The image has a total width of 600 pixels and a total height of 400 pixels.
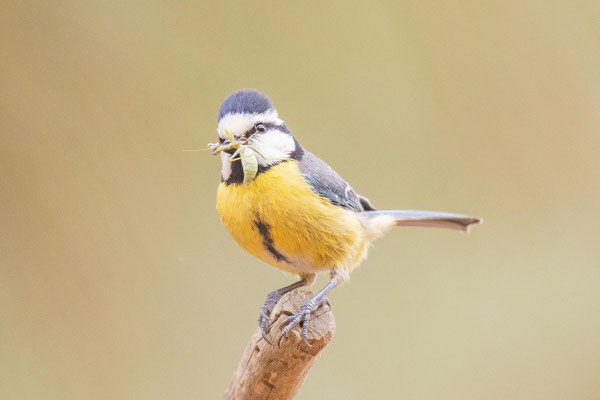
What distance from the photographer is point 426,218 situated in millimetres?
1939

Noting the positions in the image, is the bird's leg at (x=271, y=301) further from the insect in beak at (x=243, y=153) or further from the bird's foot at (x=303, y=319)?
the insect in beak at (x=243, y=153)

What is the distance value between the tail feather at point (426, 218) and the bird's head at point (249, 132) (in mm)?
399

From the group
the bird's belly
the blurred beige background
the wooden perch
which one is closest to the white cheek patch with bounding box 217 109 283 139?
the bird's belly

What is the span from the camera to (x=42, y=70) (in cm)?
234

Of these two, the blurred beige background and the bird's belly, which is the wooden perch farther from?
the blurred beige background

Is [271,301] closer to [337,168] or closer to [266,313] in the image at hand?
[266,313]

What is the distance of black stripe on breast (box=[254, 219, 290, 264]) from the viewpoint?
157 centimetres

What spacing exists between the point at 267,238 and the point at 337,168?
3.89 ft

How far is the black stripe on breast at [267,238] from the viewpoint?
1.57 metres

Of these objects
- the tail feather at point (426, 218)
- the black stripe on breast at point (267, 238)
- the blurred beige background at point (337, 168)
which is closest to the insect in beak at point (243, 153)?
the black stripe on breast at point (267, 238)

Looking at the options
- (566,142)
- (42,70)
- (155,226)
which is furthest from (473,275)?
(42,70)

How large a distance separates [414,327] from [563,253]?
0.73 metres

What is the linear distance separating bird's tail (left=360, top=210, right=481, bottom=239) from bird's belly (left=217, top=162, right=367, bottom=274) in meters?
0.18

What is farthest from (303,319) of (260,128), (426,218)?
(426,218)
